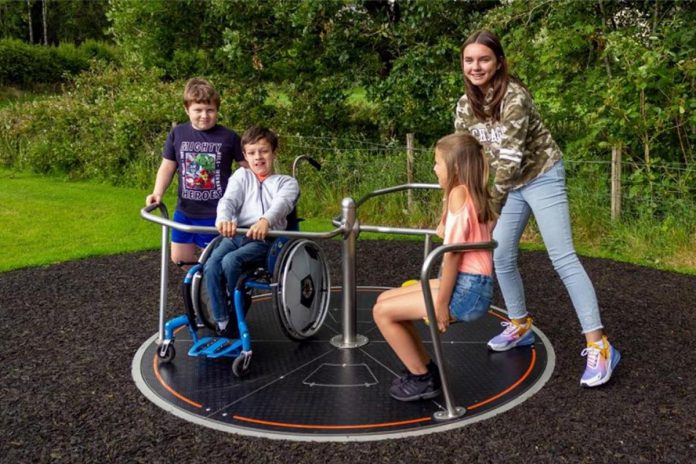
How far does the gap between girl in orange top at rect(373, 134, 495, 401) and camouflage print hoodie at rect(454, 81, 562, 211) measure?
0.80ft

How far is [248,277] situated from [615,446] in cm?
184

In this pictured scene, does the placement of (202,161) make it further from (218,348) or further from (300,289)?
(218,348)

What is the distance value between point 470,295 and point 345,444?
782 millimetres

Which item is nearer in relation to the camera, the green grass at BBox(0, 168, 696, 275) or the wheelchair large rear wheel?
the wheelchair large rear wheel

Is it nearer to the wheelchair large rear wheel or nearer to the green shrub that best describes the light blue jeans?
the wheelchair large rear wheel

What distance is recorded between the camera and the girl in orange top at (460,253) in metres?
3.03

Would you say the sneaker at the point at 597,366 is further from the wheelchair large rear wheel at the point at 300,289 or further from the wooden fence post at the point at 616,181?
the wooden fence post at the point at 616,181

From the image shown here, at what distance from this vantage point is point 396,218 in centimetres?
759

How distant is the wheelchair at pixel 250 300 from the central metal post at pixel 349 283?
0.65 ft

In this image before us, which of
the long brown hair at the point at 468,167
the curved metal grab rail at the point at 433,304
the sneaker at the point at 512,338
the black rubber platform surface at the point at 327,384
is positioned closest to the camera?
the curved metal grab rail at the point at 433,304

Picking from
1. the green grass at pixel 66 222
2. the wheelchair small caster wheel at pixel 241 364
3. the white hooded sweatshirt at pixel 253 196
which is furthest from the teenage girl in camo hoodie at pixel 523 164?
the green grass at pixel 66 222

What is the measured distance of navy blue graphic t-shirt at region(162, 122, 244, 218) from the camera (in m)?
4.35

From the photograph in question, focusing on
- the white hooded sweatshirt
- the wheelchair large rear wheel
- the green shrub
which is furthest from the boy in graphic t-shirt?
the green shrub

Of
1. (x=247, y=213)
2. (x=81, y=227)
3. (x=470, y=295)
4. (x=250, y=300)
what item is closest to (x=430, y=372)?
(x=470, y=295)
